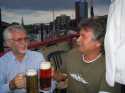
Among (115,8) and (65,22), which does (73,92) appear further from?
(65,22)

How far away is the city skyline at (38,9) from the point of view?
8091mm

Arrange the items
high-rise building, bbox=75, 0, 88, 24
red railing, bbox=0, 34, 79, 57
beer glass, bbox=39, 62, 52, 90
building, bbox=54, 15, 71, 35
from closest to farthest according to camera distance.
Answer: beer glass, bbox=39, 62, 52, 90
red railing, bbox=0, 34, 79, 57
building, bbox=54, 15, 71, 35
high-rise building, bbox=75, 0, 88, 24

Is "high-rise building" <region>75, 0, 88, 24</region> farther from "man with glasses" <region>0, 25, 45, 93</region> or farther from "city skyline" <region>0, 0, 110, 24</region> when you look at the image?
"man with glasses" <region>0, 25, 45, 93</region>

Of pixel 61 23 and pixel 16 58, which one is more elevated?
pixel 61 23

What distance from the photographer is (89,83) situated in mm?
2291

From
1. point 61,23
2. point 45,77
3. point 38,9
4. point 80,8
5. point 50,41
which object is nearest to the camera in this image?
point 45,77

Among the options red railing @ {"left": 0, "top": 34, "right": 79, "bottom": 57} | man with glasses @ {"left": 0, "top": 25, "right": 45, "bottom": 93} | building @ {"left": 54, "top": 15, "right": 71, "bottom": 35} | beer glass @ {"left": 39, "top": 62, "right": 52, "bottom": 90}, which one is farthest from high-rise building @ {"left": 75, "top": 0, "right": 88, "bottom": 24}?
beer glass @ {"left": 39, "top": 62, "right": 52, "bottom": 90}

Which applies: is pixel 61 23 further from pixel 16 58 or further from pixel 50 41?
pixel 16 58

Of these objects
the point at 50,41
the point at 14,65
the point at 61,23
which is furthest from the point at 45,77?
the point at 61,23

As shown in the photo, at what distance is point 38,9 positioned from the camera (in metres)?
8.66

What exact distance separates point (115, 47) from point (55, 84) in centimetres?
99

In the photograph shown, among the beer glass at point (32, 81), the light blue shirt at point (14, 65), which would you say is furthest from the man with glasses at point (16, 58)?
the beer glass at point (32, 81)

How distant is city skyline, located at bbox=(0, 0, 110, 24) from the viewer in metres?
8.09

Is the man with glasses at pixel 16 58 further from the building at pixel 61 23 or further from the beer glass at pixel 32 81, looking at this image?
the building at pixel 61 23
